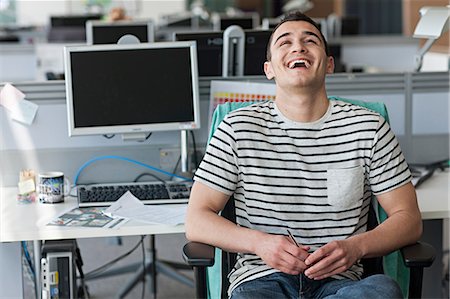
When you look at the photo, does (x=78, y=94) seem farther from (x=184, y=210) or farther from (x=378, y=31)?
(x=378, y=31)

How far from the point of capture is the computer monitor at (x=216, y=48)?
11.8ft

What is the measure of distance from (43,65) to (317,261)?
4479 millimetres

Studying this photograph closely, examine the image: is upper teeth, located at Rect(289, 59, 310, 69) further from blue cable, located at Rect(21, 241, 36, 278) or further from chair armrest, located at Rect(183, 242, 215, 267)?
blue cable, located at Rect(21, 241, 36, 278)

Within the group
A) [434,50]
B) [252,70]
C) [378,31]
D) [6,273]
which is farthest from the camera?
[378,31]

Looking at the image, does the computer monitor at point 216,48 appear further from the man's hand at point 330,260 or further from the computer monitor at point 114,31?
the man's hand at point 330,260

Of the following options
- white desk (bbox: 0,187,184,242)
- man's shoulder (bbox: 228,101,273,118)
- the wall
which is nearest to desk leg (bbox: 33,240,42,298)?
white desk (bbox: 0,187,184,242)

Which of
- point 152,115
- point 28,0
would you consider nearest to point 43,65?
point 152,115

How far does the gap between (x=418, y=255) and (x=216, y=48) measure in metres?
1.84

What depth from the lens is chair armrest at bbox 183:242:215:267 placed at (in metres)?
2.07

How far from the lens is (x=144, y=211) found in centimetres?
255

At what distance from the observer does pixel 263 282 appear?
218 centimetres

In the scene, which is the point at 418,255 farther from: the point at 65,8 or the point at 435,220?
the point at 65,8

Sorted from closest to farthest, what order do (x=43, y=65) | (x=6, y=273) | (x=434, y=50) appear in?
1. (x=6, y=273)
2. (x=43, y=65)
3. (x=434, y=50)

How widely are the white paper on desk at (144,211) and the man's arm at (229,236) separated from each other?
0.22 meters
